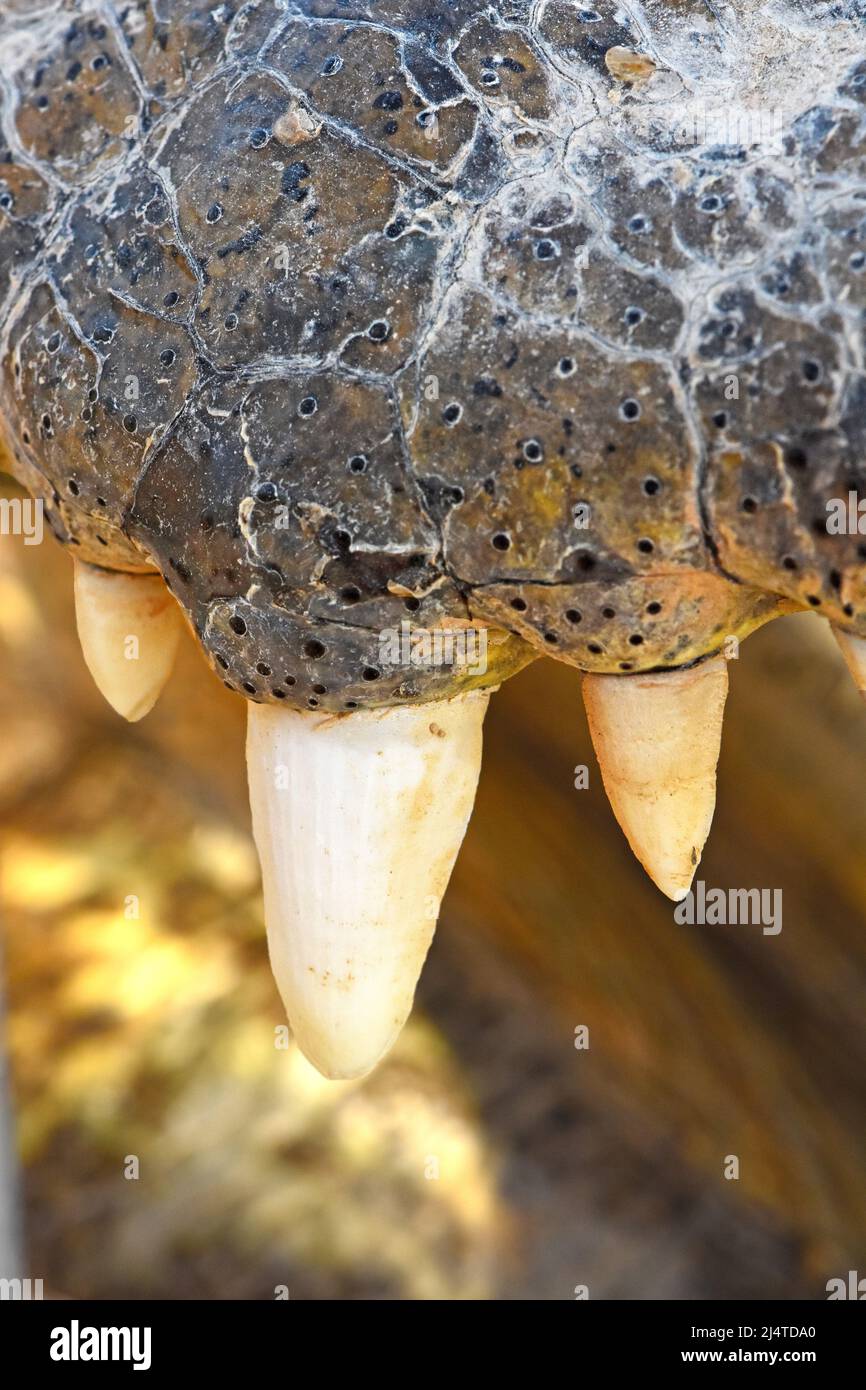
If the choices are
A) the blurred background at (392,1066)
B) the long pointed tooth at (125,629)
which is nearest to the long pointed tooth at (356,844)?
the long pointed tooth at (125,629)

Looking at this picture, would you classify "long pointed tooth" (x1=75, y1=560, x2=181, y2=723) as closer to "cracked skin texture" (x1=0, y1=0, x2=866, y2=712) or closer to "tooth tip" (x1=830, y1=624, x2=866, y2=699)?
"cracked skin texture" (x1=0, y1=0, x2=866, y2=712)

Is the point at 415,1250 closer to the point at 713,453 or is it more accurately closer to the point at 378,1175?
the point at 378,1175

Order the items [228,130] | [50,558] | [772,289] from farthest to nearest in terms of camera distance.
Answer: [50,558] → [228,130] → [772,289]

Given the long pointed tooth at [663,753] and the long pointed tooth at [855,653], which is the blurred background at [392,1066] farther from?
the long pointed tooth at [855,653]

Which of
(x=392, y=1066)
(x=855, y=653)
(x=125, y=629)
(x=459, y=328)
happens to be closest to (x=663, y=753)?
(x=855, y=653)

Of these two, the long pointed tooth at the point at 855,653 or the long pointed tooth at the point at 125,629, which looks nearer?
the long pointed tooth at the point at 855,653

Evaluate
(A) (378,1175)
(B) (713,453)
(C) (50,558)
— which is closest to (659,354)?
(B) (713,453)

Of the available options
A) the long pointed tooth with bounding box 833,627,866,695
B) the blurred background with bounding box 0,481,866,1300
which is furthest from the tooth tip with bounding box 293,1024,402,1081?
the blurred background with bounding box 0,481,866,1300
